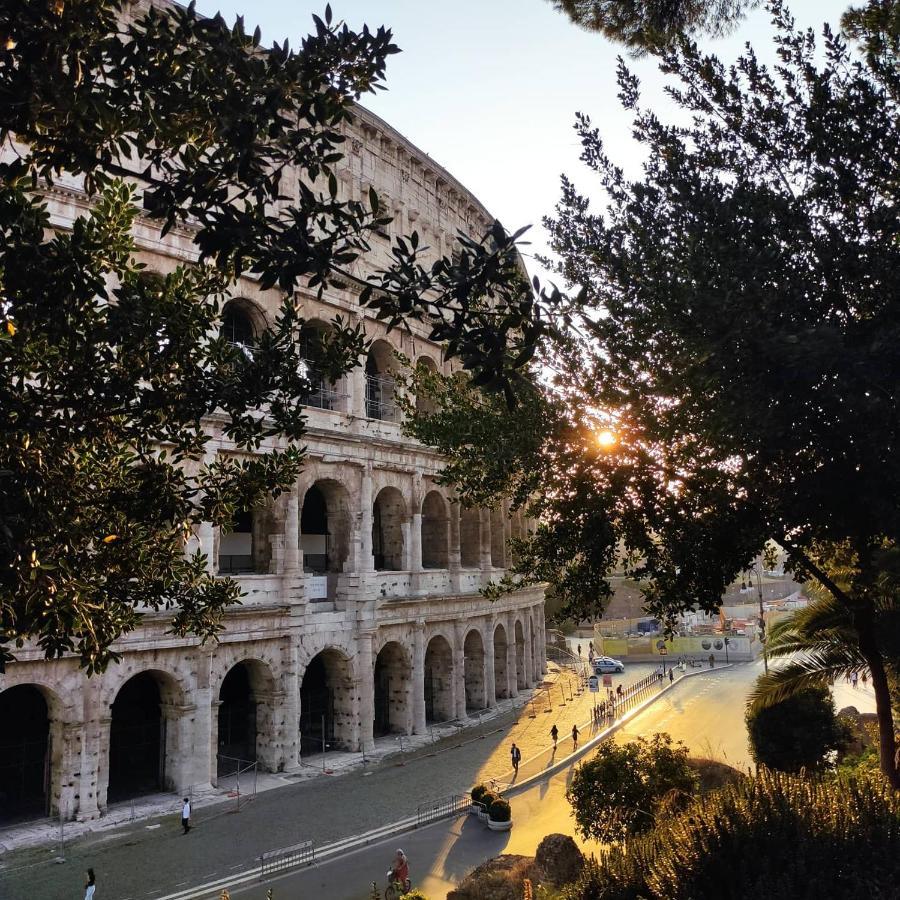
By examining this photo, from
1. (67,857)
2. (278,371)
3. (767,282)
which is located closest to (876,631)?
(767,282)

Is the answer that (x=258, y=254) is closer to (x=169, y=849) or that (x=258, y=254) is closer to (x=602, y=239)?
(x=602, y=239)

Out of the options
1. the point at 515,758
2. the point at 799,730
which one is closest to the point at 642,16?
the point at 799,730

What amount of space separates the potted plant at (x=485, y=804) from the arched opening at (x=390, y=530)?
9861 mm

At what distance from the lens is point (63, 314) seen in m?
6.00

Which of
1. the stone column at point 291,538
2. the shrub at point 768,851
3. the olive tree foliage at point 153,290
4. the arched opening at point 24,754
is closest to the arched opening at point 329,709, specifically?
the stone column at point 291,538

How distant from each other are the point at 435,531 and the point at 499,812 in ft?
42.9

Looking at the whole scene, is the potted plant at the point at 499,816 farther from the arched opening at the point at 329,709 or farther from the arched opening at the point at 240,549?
the arched opening at the point at 240,549

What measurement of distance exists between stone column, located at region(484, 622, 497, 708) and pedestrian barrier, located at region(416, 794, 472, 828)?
1072 centimetres

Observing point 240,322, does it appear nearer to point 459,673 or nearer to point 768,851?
point 459,673

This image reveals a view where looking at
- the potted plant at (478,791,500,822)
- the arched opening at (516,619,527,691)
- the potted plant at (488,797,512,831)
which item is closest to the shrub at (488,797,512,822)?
the potted plant at (488,797,512,831)

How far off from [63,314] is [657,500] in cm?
749

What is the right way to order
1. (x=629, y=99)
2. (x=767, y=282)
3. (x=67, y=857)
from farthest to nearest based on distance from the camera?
(x=67, y=857)
(x=629, y=99)
(x=767, y=282)

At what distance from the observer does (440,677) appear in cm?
2831

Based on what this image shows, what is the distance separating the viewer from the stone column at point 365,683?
2378 centimetres
